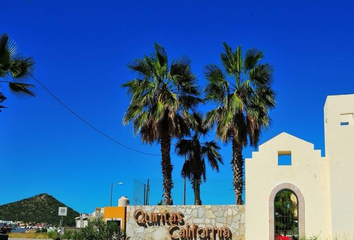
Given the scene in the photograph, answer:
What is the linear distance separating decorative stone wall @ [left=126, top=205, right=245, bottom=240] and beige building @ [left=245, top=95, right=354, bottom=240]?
1.48 m

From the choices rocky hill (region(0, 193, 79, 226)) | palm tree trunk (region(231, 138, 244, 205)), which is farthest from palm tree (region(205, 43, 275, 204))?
rocky hill (region(0, 193, 79, 226))

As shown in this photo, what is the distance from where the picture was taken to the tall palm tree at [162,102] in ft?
82.9

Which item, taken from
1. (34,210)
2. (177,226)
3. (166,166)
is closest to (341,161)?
(177,226)

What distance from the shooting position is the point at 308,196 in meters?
20.4

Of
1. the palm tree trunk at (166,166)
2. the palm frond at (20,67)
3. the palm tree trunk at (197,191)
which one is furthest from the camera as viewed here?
the palm tree trunk at (197,191)

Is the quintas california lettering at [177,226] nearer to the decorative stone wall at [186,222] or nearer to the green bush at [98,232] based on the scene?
the decorative stone wall at [186,222]

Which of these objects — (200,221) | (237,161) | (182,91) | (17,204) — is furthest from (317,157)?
(17,204)

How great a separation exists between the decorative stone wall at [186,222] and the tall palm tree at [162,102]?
155cm

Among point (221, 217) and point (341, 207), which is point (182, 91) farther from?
point (341, 207)

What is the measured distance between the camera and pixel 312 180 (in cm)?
2048

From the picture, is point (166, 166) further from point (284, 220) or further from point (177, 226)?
point (284, 220)

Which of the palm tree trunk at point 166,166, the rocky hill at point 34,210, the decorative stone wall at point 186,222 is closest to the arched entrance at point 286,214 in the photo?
the decorative stone wall at point 186,222

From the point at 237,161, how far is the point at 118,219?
7799 millimetres

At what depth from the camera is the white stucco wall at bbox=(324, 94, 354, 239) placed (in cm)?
1906
